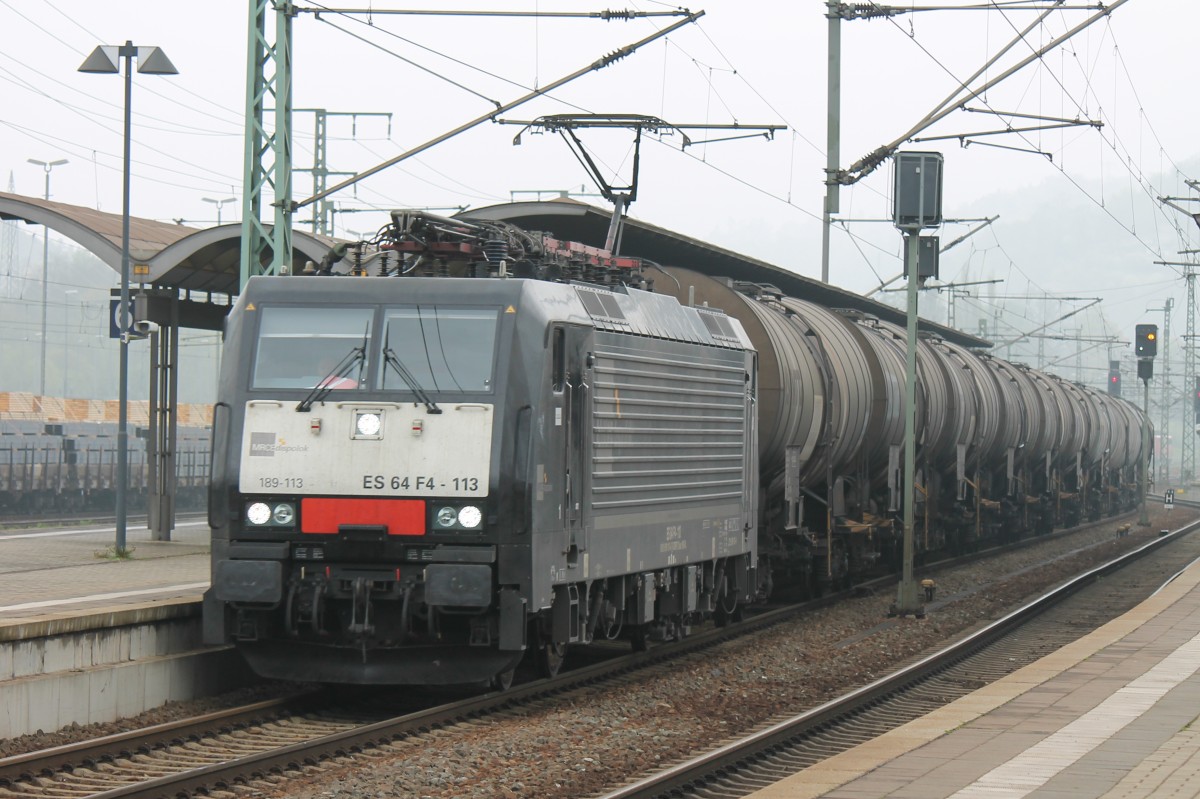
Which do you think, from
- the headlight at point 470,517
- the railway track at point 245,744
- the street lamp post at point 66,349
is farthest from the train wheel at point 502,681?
the street lamp post at point 66,349

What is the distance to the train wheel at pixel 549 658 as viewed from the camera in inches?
517

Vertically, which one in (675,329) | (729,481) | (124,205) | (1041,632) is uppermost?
(124,205)

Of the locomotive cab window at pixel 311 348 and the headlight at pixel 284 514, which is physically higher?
the locomotive cab window at pixel 311 348

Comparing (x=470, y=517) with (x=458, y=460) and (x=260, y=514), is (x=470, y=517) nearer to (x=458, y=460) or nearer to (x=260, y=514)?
(x=458, y=460)

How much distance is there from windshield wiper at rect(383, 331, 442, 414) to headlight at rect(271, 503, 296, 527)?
1.22 m

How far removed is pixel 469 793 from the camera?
30.0 ft

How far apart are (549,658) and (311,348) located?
3208 mm

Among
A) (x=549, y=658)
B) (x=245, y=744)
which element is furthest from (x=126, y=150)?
(x=245, y=744)

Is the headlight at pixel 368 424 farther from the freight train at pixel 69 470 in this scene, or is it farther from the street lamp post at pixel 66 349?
the street lamp post at pixel 66 349

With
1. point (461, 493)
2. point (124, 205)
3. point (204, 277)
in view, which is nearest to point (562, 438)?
point (461, 493)

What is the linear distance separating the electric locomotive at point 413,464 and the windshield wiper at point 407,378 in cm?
1

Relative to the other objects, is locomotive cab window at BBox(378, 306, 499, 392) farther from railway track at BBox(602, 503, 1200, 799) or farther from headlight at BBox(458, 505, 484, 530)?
railway track at BBox(602, 503, 1200, 799)

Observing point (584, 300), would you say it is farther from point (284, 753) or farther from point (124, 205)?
point (124, 205)

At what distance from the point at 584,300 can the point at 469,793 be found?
4972 mm
